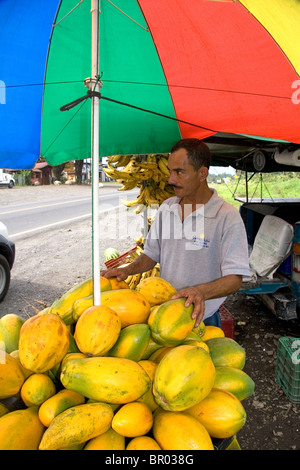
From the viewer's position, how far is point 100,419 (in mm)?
854

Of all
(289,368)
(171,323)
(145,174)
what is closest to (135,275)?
(145,174)

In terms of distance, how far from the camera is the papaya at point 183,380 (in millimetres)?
884

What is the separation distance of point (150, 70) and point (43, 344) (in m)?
2.00

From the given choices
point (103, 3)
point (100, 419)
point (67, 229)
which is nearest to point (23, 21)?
point (103, 3)

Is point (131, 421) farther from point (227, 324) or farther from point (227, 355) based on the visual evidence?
point (227, 324)

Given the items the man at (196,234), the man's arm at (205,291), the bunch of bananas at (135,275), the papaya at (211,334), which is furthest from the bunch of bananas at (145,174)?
the papaya at (211,334)

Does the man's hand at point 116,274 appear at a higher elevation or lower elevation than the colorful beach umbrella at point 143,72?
lower

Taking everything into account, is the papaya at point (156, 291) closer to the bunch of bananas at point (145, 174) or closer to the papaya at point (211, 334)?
the papaya at point (211, 334)

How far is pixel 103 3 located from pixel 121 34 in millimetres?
239

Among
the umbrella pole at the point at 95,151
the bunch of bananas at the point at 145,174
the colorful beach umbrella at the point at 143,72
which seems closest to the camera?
the umbrella pole at the point at 95,151

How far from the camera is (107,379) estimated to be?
0.89 metres

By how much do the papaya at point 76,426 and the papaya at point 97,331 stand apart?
159mm

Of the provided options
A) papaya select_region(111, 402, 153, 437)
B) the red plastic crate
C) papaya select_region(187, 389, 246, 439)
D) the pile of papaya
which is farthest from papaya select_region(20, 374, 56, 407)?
the red plastic crate

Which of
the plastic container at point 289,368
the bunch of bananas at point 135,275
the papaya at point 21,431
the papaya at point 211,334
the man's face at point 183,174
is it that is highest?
the man's face at point 183,174
